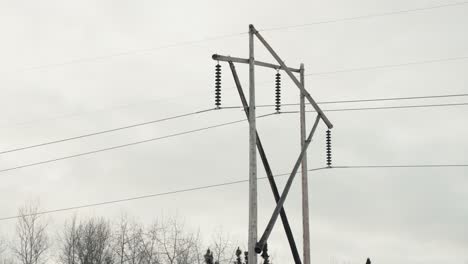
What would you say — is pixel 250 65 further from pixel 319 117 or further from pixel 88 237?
pixel 88 237

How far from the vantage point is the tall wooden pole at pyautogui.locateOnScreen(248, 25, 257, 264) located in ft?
67.0

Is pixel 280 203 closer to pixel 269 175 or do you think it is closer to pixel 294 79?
pixel 269 175

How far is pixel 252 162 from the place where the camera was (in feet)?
69.4

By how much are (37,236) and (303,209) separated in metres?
61.1

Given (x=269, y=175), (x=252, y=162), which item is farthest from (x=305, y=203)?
(x=252, y=162)

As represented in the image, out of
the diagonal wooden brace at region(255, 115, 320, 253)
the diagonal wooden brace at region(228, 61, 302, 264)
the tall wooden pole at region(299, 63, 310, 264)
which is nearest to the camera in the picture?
the diagonal wooden brace at region(255, 115, 320, 253)

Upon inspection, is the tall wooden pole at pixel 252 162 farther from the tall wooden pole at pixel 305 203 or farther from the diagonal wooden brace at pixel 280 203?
the tall wooden pole at pixel 305 203

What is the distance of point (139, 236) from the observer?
3189 inches

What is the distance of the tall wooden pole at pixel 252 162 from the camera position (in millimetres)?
20428

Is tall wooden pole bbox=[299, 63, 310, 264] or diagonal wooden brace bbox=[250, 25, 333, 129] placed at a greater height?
diagonal wooden brace bbox=[250, 25, 333, 129]

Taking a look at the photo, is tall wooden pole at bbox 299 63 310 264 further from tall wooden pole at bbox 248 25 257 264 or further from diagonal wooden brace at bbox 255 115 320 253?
tall wooden pole at bbox 248 25 257 264

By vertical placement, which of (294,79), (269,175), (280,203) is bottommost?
(280,203)

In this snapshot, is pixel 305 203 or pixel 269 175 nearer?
pixel 269 175

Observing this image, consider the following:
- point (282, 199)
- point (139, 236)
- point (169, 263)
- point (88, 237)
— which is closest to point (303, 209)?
point (282, 199)
